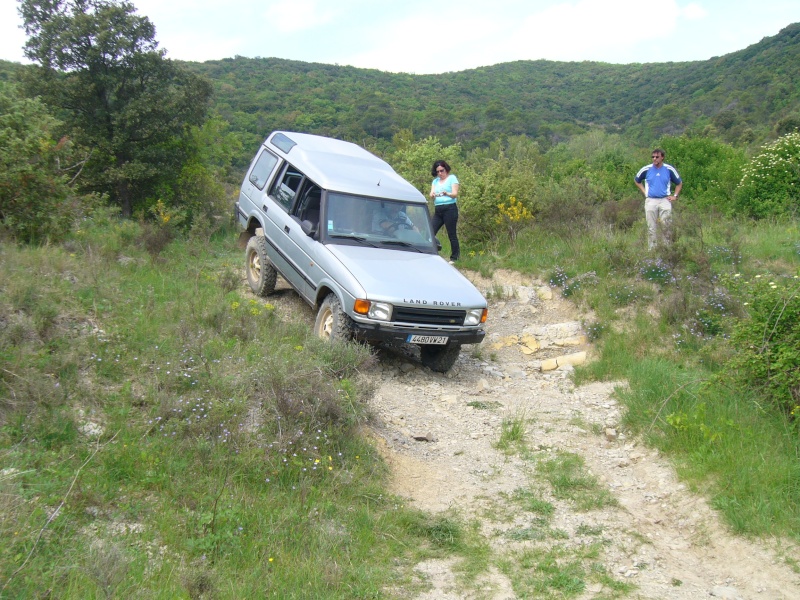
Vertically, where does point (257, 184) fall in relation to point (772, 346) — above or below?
above

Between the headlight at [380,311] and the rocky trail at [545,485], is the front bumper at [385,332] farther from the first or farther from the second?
the rocky trail at [545,485]

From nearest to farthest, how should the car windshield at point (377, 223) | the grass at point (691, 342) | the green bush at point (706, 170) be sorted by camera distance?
the grass at point (691, 342) → the car windshield at point (377, 223) → the green bush at point (706, 170)

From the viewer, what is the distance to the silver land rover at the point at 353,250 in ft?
23.0

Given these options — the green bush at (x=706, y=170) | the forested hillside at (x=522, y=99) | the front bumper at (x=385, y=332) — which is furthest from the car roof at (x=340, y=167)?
the forested hillside at (x=522, y=99)

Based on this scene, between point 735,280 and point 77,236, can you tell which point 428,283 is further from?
point 77,236

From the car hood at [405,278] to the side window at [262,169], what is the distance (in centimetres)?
235

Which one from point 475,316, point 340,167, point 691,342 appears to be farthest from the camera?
point 340,167

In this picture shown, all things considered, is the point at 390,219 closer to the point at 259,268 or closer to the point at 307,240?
the point at 307,240

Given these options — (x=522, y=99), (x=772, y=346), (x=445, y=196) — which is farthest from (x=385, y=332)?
(x=522, y=99)

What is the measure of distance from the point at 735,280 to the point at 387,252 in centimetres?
361

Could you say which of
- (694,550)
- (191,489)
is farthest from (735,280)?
(191,489)

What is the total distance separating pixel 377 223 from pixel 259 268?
2.04m

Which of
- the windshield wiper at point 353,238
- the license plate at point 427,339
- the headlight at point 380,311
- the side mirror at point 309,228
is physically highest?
the side mirror at point 309,228

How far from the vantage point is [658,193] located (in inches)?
398
